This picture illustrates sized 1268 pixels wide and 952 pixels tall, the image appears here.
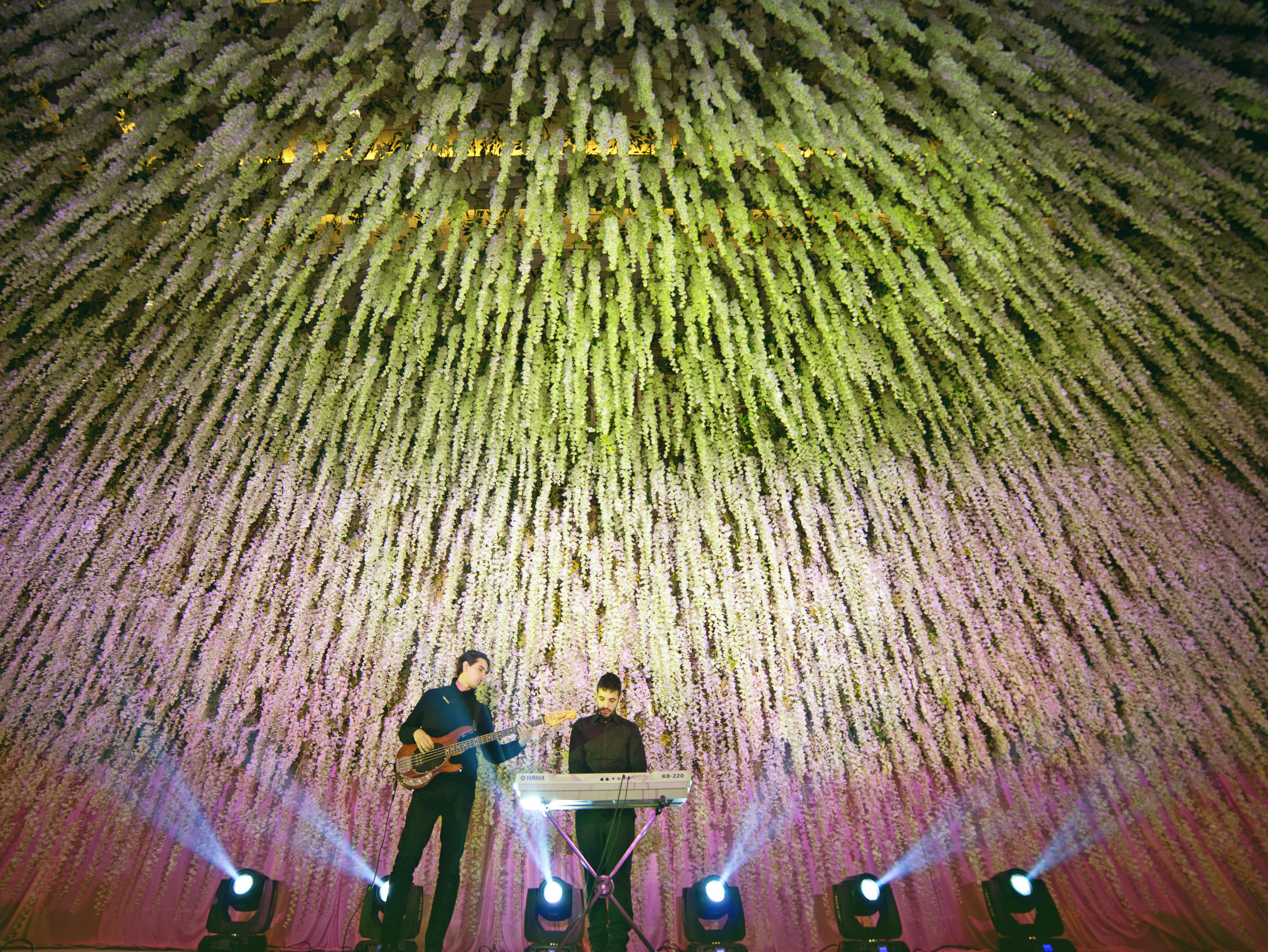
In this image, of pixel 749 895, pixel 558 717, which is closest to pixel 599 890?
pixel 558 717

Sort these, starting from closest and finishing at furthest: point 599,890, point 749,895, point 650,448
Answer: point 599,890, point 749,895, point 650,448

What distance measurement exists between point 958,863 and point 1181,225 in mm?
3844

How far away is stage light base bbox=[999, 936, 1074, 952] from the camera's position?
297 cm

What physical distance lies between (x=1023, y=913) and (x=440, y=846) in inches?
126

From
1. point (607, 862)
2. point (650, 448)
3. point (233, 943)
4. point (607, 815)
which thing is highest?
point (650, 448)

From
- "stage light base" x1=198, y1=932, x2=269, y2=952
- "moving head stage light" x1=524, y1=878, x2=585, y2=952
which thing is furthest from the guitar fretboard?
"stage light base" x1=198, y1=932, x2=269, y2=952

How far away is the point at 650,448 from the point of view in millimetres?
3877

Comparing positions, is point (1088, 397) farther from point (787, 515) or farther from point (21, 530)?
point (21, 530)

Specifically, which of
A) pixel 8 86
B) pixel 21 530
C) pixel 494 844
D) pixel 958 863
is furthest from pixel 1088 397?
pixel 21 530

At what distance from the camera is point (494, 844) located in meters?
3.73

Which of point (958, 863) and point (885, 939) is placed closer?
point (885, 939)

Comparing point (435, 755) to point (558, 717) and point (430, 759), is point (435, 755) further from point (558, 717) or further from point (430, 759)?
point (558, 717)

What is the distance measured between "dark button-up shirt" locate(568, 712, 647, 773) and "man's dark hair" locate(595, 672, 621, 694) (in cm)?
16

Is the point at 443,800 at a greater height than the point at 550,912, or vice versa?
the point at 443,800
